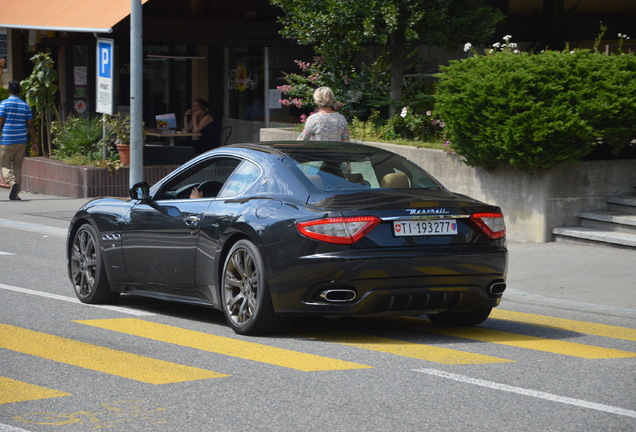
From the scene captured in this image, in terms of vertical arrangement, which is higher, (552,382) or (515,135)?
(515,135)

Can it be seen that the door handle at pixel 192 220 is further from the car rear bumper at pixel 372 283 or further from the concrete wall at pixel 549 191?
the concrete wall at pixel 549 191

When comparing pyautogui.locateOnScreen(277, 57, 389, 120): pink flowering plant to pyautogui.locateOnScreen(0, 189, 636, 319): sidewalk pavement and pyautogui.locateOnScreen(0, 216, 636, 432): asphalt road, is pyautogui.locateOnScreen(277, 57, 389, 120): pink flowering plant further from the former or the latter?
pyautogui.locateOnScreen(0, 216, 636, 432): asphalt road

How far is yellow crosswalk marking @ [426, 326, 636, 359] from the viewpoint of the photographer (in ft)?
25.7

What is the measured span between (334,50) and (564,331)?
10298 mm

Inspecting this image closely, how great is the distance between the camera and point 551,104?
13.7 m

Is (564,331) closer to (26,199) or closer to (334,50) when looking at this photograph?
(334,50)

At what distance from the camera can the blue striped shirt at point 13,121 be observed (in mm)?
20562

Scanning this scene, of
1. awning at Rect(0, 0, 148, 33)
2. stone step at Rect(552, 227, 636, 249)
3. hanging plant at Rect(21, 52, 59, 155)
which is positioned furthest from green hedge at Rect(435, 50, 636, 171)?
hanging plant at Rect(21, 52, 59, 155)

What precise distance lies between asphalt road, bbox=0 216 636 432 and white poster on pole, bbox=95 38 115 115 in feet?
27.0

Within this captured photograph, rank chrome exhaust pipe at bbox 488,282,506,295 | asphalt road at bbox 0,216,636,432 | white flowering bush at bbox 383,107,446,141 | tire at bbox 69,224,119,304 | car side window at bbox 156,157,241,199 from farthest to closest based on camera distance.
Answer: white flowering bush at bbox 383,107,446,141 → tire at bbox 69,224,119,304 → car side window at bbox 156,157,241,199 → chrome exhaust pipe at bbox 488,282,506,295 → asphalt road at bbox 0,216,636,432

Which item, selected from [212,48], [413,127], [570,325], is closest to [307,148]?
[570,325]

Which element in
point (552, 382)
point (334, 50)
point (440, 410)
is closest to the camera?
point (440, 410)

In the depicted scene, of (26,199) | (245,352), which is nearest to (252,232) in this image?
(245,352)

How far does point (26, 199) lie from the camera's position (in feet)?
67.9
